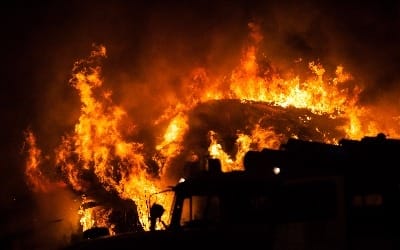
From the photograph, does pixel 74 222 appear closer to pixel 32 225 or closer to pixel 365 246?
pixel 32 225

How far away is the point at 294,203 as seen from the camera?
7992mm

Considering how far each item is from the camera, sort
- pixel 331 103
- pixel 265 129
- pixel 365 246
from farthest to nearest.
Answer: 1. pixel 331 103
2. pixel 265 129
3. pixel 365 246

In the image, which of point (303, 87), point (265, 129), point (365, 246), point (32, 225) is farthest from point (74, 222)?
point (365, 246)

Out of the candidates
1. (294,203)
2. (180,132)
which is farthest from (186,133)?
(294,203)

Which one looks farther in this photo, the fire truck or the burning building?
the burning building

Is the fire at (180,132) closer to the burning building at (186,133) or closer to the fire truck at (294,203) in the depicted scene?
the burning building at (186,133)

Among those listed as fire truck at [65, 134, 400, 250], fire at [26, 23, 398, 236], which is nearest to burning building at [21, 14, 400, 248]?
fire at [26, 23, 398, 236]

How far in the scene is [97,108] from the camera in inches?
1313

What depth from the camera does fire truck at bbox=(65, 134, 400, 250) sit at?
24.5 ft

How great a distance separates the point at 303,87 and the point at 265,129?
11664mm

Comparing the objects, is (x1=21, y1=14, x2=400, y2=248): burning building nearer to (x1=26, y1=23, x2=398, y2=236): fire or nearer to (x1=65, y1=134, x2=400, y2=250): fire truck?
(x1=26, y1=23, x2=398, y2=236): fire

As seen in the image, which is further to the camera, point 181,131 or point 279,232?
point 181,131

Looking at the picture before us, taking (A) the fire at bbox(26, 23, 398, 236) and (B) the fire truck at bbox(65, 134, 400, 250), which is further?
(A) the fire at bbox(26, 23, 398, 236)

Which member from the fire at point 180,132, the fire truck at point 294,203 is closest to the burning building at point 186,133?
the fire at point 180,132
